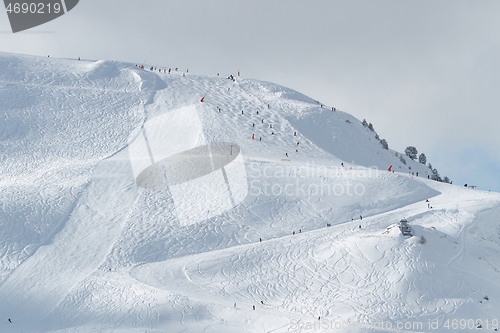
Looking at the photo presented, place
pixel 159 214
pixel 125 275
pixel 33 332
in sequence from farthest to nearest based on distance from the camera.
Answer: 1. pixel 159 214
2. pixel 125 275
3. pixel 33 332

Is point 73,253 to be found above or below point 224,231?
above

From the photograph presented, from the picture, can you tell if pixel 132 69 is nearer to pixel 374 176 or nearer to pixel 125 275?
pixel 374 176

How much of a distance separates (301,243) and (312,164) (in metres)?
16.8

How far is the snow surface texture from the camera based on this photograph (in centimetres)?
3406

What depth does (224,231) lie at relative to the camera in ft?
148

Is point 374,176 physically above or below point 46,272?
below

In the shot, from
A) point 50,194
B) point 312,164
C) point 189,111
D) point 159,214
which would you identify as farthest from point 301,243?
point 189,111

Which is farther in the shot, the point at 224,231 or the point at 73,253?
the point at 224,231

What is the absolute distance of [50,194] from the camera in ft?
161

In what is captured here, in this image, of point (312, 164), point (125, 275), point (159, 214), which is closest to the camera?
point (125, 275)

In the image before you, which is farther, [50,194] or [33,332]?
[50,194]

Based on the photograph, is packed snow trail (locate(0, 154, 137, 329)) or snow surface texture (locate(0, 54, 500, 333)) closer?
snow surface texture (locate(0, 54, 500, 333))

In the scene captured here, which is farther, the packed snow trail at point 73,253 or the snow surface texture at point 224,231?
the packed snow trail at point 73,253

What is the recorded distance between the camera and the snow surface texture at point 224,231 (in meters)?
34.1
